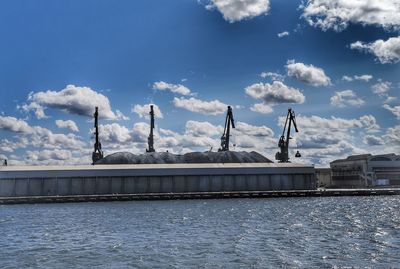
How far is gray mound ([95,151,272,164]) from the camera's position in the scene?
139 m

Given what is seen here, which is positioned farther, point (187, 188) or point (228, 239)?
point (187, 188)

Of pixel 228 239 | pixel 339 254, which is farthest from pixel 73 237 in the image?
pixel 339 254

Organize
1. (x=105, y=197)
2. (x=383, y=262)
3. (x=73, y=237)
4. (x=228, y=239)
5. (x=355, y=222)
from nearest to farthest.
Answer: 1. (x=383, y=262)
2. (x=228, y=239)
3. (x=73, y=237)
4. (x=355, y=222)
5. (x=105, y=197)

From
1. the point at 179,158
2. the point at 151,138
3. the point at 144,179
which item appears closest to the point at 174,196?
the point at 144,179

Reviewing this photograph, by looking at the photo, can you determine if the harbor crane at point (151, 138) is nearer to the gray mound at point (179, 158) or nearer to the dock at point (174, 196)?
the gray mound at point (179, 158)

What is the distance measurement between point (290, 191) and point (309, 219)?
189ft

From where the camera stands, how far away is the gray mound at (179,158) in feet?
456

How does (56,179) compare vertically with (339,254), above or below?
above

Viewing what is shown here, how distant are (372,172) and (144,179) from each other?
8556cm

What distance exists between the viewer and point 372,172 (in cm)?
15675

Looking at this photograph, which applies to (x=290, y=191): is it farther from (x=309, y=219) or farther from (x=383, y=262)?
(x=383, y=262)

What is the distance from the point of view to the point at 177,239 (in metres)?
35.5

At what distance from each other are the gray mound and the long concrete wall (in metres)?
26.7

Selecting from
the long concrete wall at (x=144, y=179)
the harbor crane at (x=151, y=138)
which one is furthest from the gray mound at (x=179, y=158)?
the long concrete wall at (x=144, y=179)
